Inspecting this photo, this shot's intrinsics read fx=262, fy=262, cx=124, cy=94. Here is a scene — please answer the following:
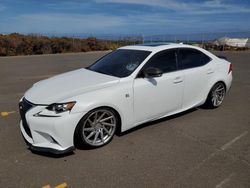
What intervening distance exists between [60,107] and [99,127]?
725mm

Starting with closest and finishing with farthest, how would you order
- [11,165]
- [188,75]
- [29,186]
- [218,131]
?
[29,186] → [11,165] → [218,131] → [188,75]

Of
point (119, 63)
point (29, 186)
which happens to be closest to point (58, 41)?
point (119, 63)

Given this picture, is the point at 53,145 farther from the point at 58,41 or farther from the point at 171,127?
the point at 58,41

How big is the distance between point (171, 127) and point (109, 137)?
4.30 ft

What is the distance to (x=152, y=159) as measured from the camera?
3.72m

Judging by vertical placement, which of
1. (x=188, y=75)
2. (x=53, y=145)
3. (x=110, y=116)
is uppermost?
(x=188, y=75)

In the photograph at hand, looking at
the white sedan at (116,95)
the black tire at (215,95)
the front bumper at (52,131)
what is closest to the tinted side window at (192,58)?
the white sedan at (116,95)

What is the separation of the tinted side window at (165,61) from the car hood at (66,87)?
0.83 meters

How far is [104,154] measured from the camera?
3881 mm

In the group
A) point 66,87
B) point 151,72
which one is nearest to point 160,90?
point 151,72

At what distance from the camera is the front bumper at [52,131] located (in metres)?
3.57

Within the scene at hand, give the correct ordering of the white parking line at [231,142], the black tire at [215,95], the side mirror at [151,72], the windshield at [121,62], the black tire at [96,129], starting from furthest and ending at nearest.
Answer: the black tire at [215,95] < the windshield at [121,62] < the side mirror at [151,72] < the white parking line at [231,142] < the black tire at [96,129]

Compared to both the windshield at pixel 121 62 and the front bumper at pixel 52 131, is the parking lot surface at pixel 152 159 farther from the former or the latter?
the windshield at pixel 121 62

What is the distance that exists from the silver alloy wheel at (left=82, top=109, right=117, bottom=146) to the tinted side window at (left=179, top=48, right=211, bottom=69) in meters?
1.90
